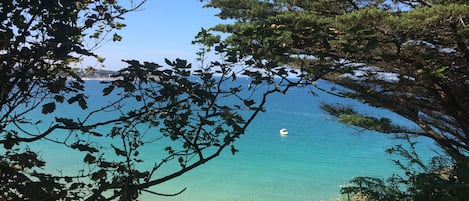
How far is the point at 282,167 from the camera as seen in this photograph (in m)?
12.2

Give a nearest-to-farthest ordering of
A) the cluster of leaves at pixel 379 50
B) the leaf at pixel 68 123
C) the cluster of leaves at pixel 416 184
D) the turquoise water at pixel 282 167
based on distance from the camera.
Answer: the leaf at pixel 68 123, the cluster of leaves at pixel 379 50, the cluster of leaves at pixel 416 184, the turquoise water at pixel 282 167

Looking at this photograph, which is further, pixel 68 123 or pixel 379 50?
pixel 379 50

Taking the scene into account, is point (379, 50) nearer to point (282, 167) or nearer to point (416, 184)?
point (416, 184)

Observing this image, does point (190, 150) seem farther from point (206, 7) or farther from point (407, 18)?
point (206, 7)

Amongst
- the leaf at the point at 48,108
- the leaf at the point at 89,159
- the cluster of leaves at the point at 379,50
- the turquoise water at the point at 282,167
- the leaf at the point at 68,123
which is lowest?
the leaf at the point at 89,159

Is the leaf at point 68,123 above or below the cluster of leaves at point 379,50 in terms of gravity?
below

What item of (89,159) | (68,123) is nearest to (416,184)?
(89,159)

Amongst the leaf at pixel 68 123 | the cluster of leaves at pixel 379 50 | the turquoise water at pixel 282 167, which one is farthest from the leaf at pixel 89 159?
the turquoise water at pixel 282 167

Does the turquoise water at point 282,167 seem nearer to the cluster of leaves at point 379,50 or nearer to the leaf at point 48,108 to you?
the cluster of leaves at point 379,50

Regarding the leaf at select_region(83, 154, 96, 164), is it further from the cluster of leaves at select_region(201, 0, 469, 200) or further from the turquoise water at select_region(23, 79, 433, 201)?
the turquoise water at select_region(23, 79, 433, 201)

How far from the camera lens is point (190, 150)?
169cm

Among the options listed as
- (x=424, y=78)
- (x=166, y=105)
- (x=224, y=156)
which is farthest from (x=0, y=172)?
(x=224, y=156)

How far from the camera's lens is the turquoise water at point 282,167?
8664 millimetres

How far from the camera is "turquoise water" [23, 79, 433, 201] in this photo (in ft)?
28.4
